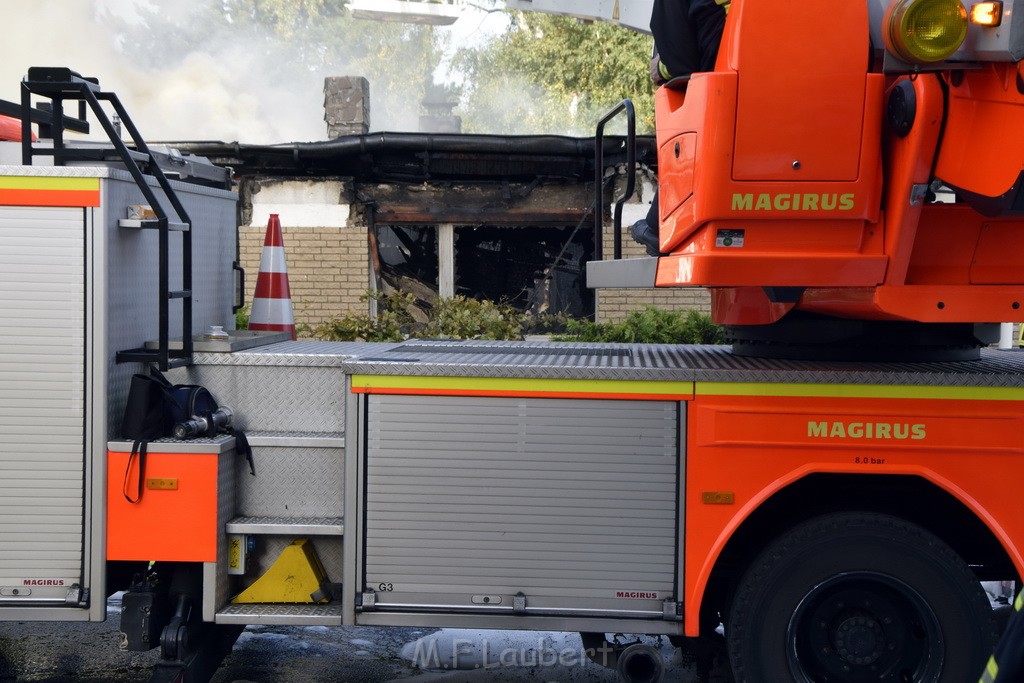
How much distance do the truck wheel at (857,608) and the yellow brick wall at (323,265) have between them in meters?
9.92

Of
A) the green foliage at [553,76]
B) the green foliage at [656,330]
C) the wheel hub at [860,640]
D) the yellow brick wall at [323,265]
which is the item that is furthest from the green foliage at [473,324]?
the green foliage at [553,76]

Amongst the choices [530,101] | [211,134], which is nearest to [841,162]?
[530,101]

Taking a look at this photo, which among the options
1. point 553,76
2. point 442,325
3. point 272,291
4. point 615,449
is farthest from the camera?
point 553,76

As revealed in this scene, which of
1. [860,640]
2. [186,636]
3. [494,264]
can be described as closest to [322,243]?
[494,264]

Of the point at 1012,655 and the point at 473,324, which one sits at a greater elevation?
the point at 473,324

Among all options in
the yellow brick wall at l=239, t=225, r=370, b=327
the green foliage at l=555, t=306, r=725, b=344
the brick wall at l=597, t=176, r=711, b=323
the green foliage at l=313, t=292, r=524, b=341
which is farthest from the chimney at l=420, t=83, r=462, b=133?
the green foliage at l=555, t=306, r=725, b=344

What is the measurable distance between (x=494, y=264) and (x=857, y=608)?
10245 millimetres

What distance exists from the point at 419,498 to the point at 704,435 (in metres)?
1.12

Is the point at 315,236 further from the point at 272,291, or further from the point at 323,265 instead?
the point at 272,291

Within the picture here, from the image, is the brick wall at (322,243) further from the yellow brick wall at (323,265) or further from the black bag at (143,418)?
the black bag at (143,418)

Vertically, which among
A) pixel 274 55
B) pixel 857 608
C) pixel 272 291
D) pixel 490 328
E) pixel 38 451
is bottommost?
pixel 857 608

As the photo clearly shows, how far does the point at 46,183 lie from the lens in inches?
156

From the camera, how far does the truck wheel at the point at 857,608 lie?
378 cm

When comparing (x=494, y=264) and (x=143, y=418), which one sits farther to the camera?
(x=494, y=264)
